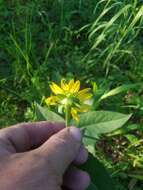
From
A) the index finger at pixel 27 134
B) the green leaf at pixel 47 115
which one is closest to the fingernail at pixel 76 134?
the index finger at pixel 27 134

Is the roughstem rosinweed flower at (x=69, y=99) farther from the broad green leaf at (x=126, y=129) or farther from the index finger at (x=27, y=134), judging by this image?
the broad green leaf at (x=126, y=129)

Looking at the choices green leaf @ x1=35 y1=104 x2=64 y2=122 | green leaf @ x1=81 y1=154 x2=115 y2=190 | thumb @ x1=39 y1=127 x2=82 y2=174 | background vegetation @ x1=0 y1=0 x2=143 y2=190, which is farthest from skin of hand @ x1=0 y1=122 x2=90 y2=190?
background vegetation @ x1=0 y1=0 x2=143 y2=190

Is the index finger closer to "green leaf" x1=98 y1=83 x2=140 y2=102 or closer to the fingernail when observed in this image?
the fingernail

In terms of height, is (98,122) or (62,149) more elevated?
(62,149)

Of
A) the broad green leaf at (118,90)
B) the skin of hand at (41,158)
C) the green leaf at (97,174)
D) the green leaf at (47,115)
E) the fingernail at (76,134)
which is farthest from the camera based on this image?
the broad green leaf at (118,90)


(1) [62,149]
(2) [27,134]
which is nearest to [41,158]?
(1) [62,149]

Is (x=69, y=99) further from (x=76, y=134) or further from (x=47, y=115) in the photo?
(x=47, y=115)
